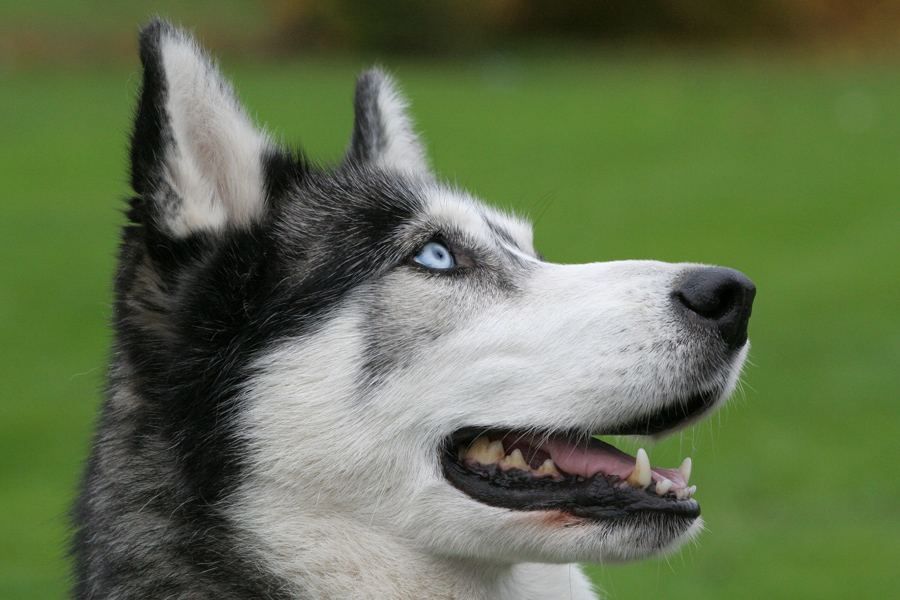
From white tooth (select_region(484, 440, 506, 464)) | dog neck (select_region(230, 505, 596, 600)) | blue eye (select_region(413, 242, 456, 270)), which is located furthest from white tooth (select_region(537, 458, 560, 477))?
blue eye (select_region(413, 242, 456, 270))

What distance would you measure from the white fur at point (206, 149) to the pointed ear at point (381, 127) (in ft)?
2.55

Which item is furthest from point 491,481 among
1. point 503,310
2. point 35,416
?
point 35,416

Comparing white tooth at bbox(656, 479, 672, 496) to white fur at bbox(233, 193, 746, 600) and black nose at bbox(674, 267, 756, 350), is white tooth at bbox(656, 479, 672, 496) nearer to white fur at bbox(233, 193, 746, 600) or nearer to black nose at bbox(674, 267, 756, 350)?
white fur at bbox(233, 193, 746, 600)

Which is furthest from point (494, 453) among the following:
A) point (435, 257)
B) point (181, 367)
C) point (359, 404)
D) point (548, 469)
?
point (181, 367)

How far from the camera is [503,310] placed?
347 centimetres

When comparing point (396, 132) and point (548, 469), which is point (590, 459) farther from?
point (396, 132)

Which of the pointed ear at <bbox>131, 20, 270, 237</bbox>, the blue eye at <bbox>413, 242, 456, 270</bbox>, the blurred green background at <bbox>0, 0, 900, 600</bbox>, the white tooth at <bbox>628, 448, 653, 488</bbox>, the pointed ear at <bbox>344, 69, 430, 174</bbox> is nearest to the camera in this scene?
the white tooth at <bbox>628, 448, 653, 488</bbox>

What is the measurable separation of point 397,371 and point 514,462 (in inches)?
18.4

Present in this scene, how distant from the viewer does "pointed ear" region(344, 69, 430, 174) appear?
4.59 metres

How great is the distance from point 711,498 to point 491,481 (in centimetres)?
496

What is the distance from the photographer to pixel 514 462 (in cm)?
331

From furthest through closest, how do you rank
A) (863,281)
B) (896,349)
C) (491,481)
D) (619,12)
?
(619,12) < (863,281) < (896,349) < (491,481)

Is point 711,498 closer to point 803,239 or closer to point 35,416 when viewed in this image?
point 35,416

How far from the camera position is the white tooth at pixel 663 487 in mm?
3242
